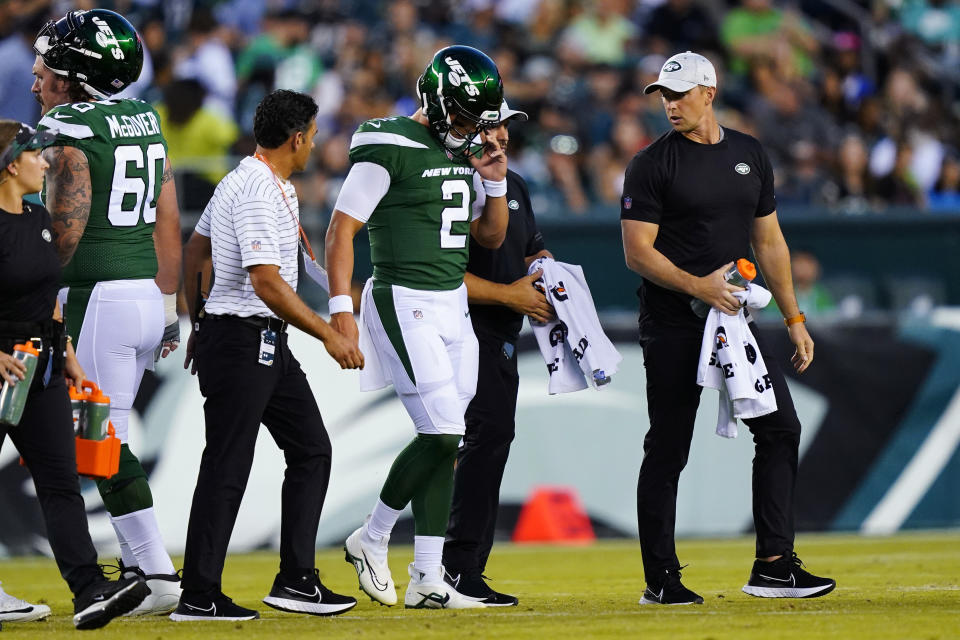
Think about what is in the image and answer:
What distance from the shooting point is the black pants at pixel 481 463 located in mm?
A: 7082

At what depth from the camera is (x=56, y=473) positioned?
5895 millimetres

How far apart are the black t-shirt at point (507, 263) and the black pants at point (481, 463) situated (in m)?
0.10

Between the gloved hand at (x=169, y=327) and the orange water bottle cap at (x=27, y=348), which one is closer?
the orange water bottle cap at (x=27, y=348)

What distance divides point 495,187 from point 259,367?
4.77 feet

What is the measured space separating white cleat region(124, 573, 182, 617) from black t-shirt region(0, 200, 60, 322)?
141 centimetres

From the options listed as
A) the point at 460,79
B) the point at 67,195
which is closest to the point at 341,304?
the point at 460,79

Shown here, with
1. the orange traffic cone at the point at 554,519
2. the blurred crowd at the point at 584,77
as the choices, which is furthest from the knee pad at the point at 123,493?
the blurred crowd at the point at 584,77

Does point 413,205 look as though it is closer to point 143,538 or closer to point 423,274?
point 423,274

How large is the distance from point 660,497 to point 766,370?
769 mm

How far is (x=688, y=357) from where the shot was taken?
6914 mm

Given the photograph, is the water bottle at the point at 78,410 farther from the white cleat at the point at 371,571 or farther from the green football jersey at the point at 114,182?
the white cleat at the point at 371,571

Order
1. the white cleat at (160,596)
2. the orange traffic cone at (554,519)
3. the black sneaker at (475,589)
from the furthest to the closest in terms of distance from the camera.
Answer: the orange traffic cone at (554,519), the black sneaker at (475,589), the white cleat at (160,596)

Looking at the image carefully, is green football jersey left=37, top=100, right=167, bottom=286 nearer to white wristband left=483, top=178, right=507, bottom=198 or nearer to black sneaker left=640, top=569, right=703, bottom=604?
white wristband left=483, top=178, right=507, bottom=198

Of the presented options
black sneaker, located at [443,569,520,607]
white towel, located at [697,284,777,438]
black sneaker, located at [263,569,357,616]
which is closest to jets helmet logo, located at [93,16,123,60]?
black sneaker, located at [263,569,357,616]
